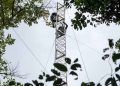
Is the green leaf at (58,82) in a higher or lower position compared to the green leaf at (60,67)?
lower

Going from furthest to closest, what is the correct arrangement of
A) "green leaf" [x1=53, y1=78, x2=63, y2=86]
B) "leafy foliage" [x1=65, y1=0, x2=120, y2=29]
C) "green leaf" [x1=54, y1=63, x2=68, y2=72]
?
1. "leafy foliage" [x1=65, y1=0, x2=120, y2=29]
2. "green leaf" [x1=53, y1=78, x2=63, y2=86]
3. "green leaf" [x1=54, y1=63, x2=68, y2=72]

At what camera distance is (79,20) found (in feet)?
23.7

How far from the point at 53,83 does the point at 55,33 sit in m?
14.6

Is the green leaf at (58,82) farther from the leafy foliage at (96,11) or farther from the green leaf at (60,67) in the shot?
the leafy foliage at (96,11)

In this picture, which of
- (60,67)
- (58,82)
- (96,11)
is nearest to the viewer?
(60,67)

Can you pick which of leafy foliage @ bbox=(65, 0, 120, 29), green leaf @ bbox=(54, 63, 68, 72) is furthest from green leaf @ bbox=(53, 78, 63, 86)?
leafy foliage @ bbox=(65, 0, 120, 29)

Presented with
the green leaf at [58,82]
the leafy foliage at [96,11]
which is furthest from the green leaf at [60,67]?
the leafy foliage at [96,11]

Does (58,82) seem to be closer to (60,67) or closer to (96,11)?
(60,67)

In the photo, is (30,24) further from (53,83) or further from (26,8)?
(53,83)

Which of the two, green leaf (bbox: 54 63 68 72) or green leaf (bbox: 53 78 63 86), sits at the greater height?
green leaf (bbox: 54 63 68 72)

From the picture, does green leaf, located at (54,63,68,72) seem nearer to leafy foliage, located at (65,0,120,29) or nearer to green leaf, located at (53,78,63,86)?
green leaf, located at (53,78,63,86)

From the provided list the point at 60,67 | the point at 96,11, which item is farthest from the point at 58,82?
the point at 96,11

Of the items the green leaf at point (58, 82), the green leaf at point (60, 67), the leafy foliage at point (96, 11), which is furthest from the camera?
the leafy foliage at point (96, 11)

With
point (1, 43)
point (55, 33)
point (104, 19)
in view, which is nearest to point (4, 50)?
point (1, 43)
